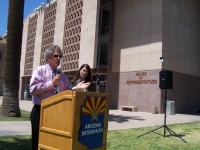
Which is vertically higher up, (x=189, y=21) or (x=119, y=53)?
(x=189, y=21)

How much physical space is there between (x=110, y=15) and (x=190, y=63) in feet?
29.2

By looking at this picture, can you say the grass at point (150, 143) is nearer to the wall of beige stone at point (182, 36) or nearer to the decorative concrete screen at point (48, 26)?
the wall of beige stone at point (182, 36)

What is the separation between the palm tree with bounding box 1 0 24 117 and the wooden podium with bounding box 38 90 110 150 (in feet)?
30.6

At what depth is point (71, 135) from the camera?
8.27ft

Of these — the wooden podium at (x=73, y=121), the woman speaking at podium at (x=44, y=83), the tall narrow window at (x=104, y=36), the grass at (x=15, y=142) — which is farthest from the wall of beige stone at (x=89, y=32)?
the wooden podium at (x=73, y=121)

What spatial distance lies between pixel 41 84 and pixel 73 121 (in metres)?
0.74

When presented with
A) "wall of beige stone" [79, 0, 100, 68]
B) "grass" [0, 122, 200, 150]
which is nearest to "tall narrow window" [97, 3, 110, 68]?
"wall of beige stone" [79, 0, 100, 68]

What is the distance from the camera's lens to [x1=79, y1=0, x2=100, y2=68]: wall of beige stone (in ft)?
72.7

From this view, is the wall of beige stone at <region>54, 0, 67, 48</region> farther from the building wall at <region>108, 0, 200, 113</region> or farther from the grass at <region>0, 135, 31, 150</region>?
the grass at <region>0, 135, 31, 150</region>

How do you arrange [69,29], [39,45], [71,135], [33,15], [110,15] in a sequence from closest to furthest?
[71,135], [110,15], [69,29], [39,45], [33,15]

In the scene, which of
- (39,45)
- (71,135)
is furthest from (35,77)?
(39,45)

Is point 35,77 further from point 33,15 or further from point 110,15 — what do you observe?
point 33,15

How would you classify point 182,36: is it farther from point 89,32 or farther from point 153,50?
point 89,32

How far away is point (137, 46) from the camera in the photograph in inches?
811
